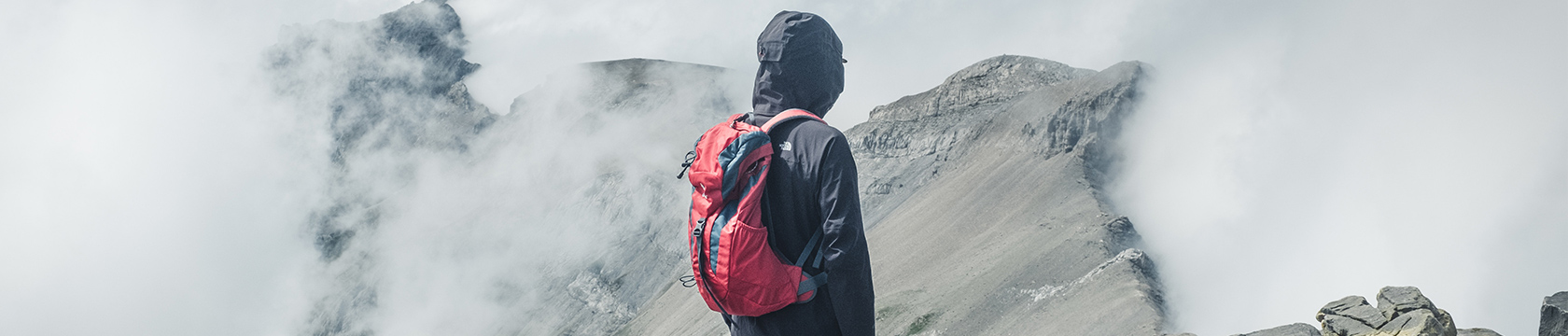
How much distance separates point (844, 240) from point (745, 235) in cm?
44

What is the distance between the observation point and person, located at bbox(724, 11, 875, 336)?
3666 mm

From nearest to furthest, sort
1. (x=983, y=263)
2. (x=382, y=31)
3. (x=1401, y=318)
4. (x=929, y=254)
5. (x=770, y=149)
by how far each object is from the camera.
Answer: (x=770, y=149)
(x=1401, y=318)
(x=983, y=263)
(x=929, y=254)
(x=382, y=31)

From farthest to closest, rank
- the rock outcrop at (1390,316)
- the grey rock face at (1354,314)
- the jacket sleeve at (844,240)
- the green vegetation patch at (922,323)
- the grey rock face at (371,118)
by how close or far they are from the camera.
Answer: the grey rock face at (371,118), the green vegetation patch at (922,323), the grey rock face at (1354,314), the rock outcrop at (1390,316), the jacket sleeve at (844,240)

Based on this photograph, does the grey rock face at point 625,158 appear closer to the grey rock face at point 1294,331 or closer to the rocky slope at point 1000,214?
the rocky slope at point 1000,214

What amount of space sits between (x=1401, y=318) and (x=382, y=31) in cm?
9017

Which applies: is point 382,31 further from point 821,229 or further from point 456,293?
point 821,229

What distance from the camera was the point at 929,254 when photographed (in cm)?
2562

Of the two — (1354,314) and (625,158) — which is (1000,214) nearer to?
(1354,314)

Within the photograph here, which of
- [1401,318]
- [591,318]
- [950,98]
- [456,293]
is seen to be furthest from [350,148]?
[1401,318]

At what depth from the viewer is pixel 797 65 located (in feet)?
13.4

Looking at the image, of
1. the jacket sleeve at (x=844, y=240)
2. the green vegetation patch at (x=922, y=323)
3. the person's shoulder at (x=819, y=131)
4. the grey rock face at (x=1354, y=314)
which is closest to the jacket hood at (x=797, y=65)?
the person's shoulder at (x=819, y=131)

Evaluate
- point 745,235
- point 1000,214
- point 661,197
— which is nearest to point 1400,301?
point 745,235

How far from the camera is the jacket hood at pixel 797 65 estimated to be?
4.08 m

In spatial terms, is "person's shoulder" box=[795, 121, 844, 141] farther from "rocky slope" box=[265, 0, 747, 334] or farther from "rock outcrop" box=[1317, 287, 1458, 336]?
"rocky slope" box=[265, 0, 747, 334]
